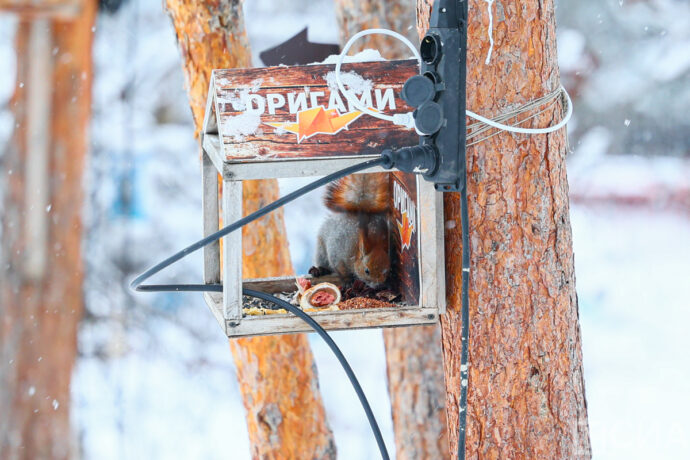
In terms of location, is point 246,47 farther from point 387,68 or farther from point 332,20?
point 332,20

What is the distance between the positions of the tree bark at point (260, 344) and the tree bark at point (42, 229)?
2028 millimetres

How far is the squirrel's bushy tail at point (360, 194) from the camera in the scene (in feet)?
4.47

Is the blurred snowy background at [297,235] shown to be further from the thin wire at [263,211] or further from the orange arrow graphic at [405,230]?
the thin wire at [263,211]

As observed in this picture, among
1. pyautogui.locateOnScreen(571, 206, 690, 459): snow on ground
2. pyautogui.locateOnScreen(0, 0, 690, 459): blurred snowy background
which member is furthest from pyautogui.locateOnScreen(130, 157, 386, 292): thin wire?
pyautogui.locateOnScreen(571, 206, 690, 459): snow on ground

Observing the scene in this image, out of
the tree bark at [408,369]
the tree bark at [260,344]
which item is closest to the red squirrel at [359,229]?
the tree bark at [260,344]

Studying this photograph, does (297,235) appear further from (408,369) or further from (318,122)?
(318,122)

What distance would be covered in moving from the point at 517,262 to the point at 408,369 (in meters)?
1.78

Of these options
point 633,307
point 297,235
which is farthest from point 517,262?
point 633,307

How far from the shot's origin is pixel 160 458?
4.81 m

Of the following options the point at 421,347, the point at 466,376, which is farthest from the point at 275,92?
the point at 421,347

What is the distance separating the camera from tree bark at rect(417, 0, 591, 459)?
1.11 m

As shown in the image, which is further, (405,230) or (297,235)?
(297,235)

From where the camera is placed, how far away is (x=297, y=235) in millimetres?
4984

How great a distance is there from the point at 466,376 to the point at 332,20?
4.41 metres
